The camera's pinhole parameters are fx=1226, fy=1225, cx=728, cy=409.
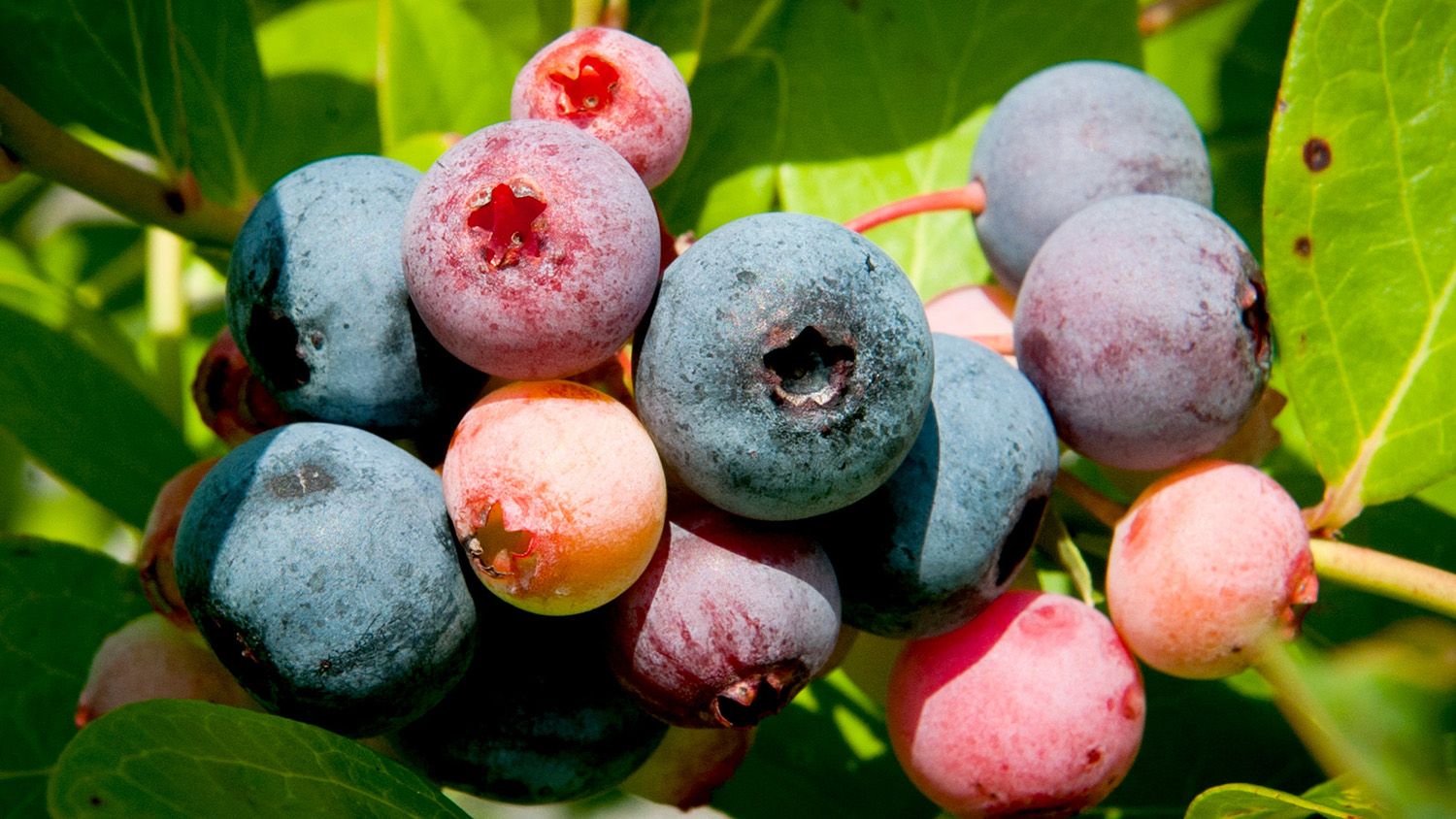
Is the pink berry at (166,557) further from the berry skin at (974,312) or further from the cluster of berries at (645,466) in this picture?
the berry skin at (974,312)

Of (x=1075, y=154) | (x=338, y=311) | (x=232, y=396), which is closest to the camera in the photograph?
(x=338, y=311)

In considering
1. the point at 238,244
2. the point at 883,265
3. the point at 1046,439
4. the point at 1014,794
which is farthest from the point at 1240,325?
the point at 238,244

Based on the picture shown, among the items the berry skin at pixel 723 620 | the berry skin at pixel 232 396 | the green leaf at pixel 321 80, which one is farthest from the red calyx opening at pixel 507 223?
the green leaf at pixel 321 80

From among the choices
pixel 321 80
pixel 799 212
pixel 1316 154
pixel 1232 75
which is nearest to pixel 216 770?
pixel 799 212

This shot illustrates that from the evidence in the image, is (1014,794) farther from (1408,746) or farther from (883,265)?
(1408,746)

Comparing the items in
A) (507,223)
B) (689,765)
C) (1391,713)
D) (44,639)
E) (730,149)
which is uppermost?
(1391,713)

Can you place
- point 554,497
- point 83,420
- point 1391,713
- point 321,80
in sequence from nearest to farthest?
point 1391,713, point 554,497, point 83,420, point 321,80

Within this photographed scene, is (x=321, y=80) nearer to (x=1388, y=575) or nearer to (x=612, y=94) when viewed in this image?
(x=612, y=94)

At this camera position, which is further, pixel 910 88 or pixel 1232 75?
pixel 1232 75
